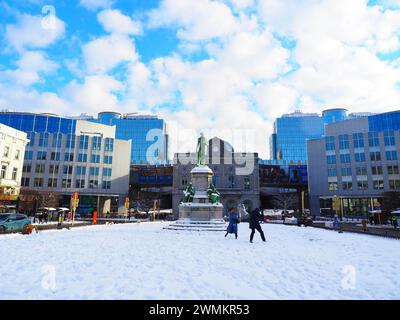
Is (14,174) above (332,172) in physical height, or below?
below

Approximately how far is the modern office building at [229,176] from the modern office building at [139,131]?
62.4 metres

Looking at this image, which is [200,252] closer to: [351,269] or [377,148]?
[351,269]

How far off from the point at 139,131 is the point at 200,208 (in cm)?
11374

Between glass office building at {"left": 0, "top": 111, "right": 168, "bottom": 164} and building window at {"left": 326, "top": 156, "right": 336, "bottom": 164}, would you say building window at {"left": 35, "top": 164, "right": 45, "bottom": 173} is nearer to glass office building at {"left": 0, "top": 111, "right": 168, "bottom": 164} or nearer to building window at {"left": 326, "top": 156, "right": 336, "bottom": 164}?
glass office building at {"left": 0, "top": 111, "right": 168, "bottom": 164}

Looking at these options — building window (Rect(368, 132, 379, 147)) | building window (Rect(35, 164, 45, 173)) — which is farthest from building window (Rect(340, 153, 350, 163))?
building window (Rect(35, 164, 45, 173))

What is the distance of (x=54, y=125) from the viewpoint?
9700 cm

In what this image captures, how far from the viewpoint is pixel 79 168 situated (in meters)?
62.8

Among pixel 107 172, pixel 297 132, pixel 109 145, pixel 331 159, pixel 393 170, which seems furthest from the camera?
pixel 297 132

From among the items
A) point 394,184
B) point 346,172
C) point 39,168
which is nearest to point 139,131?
point 39,168

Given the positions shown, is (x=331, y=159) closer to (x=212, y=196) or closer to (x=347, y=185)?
(x=347, y=185)

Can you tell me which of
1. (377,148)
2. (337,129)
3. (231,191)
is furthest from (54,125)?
(377,148)

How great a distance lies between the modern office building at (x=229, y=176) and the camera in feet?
218

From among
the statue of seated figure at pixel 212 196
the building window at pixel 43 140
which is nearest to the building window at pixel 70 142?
the building window at pixel 43 140

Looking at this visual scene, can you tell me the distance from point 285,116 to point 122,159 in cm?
9679
